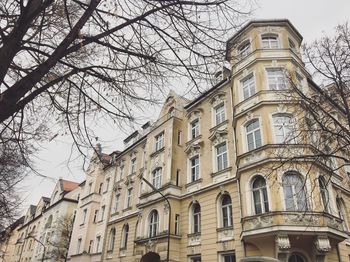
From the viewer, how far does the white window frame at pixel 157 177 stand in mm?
22983

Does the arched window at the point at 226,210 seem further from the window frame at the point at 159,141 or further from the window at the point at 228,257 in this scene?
the window frame at the point at 159,141

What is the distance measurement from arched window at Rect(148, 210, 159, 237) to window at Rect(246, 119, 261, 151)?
8.82m

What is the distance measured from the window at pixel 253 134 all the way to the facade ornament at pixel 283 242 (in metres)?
4.86

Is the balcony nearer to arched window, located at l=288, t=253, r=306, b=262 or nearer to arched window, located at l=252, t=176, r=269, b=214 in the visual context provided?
arched window, located at l=252, t=176, r=269, b=214

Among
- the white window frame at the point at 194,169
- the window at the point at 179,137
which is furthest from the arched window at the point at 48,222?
the white window frame at the point at 194,169

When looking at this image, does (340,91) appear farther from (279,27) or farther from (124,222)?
(124,222)

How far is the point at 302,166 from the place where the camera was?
47.7ft

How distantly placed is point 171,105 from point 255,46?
958 cm

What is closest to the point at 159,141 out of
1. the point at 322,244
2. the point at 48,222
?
the point at 322,244

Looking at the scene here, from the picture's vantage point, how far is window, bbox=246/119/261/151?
1646 centimetres

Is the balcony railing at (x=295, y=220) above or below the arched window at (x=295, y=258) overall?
above

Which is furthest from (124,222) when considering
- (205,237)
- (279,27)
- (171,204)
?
(279,27)

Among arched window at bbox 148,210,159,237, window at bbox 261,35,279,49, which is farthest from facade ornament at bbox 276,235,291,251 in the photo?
window at bbox 261,35,279,49

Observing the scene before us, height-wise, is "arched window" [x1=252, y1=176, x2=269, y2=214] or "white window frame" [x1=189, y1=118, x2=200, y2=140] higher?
"white window frame" [x1=189, y1=118, x2=200, y2=140]
